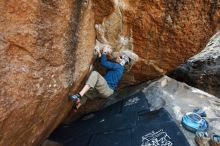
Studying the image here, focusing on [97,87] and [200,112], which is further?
[97,87]

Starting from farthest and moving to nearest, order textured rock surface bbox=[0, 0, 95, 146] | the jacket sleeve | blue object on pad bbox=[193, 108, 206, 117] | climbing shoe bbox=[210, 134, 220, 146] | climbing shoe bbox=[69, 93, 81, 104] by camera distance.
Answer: the jacket sleeve
blue object on pad bbox=[193, 108, 206, 117]
climbing shoe bbox=[69, 93, 81, 104]
climbing shoe bbox=[210, 134, 220, 146]
textured rock surface bbox=[0, 0, 95, 146]

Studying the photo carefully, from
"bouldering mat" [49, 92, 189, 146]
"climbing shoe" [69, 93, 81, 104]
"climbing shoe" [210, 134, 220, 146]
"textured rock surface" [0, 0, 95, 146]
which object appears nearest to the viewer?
"textured rock surface" [0, 0, 95, 146]

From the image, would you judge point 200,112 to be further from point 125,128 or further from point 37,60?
point 37,60

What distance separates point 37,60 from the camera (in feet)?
12.6

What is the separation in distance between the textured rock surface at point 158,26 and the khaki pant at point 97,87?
536 mm

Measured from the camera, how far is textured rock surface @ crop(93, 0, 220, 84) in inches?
191

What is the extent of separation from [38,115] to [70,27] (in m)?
1.15

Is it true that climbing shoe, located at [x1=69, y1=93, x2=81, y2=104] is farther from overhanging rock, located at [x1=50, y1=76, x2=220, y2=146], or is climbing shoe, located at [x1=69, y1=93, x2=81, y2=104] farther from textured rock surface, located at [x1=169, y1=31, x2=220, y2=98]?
textured rock surface, located at [x1=169, y1=31, x2=220, y2=98]

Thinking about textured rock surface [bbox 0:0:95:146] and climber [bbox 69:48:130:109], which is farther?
climber [bbox 69:48:130:109]

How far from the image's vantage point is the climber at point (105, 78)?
202 inches

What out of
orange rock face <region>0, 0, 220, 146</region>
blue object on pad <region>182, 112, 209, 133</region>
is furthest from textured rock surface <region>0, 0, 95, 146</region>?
blue object on pad <region>182, 112, 209, 133</region>

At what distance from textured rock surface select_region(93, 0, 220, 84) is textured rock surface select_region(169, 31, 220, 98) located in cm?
177

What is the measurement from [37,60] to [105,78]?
1841 mm

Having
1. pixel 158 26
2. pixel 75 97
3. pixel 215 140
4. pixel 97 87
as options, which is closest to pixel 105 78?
pixel 97 87
